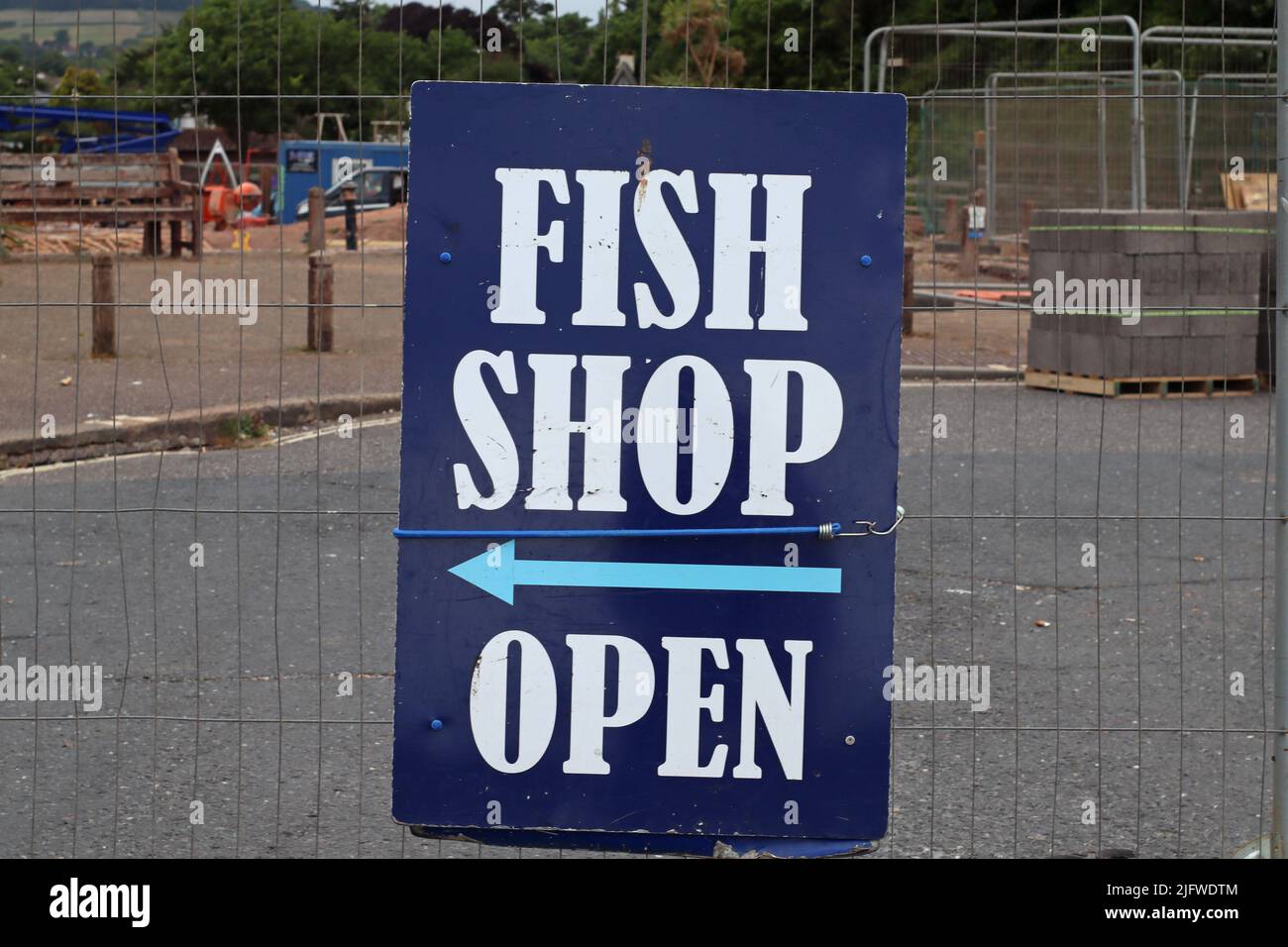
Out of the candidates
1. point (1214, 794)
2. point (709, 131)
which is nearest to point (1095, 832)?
point (1214, 794)

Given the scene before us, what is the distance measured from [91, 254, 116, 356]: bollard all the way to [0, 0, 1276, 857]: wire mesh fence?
18 cm

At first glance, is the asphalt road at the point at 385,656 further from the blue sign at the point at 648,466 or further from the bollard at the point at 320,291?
the bollard at the point at 320,291

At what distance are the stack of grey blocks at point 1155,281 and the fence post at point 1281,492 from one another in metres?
8.78

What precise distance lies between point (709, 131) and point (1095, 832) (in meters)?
2.32

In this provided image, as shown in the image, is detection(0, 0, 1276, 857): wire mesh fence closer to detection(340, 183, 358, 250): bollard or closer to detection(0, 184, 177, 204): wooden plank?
detection(340, 183, 358, 250): bollard

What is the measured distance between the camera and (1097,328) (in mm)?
12672

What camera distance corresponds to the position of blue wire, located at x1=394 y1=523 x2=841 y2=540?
128 inches

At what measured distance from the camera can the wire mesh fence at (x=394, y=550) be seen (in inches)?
176

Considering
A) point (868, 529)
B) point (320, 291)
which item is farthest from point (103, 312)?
point (868, 529)

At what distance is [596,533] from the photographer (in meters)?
3.26

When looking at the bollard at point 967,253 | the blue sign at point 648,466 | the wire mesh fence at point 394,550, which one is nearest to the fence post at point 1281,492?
the wire mesh fence at point 394,550

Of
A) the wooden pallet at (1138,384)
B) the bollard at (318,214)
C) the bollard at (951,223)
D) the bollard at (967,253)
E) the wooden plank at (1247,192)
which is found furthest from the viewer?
the bollard at (951,223)

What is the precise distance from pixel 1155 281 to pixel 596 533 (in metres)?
10.4

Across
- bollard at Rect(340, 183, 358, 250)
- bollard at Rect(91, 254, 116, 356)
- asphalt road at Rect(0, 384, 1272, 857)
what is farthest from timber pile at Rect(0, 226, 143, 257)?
asphalt road at Rect(0, 384, 1272, 857)
